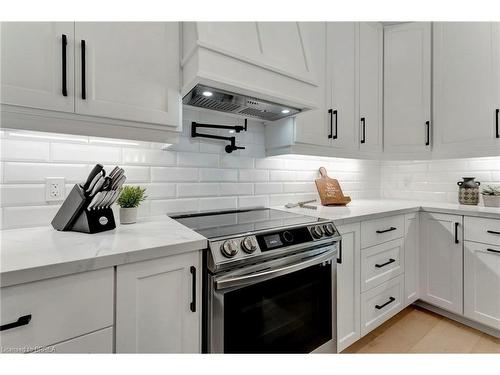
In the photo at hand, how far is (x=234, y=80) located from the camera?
1.14 meters

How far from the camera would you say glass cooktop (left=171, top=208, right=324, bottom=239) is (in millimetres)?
1078

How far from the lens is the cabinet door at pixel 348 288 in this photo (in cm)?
137

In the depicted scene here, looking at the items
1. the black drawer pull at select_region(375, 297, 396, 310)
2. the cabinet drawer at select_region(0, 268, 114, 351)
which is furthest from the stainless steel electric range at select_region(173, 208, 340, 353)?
the black drawer pull at select_region(375, 297, 396, 310)

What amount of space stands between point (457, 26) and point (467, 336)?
2.34m

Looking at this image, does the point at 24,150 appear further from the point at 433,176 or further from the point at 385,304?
the point at 433,176

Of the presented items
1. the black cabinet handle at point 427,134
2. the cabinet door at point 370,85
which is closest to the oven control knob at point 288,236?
the cabinet door at point 370,85

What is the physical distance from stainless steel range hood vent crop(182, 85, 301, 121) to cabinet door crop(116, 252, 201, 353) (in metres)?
0.82

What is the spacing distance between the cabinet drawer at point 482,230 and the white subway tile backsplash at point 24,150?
2588 mm

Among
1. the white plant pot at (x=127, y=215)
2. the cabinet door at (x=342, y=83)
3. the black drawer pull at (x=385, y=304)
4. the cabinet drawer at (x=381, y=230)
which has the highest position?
the cabinet door at (x=342, y=83)

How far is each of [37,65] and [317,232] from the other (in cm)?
138

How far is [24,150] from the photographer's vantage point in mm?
1089

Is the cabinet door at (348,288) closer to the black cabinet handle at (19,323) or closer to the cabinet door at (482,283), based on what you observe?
the cabinet door at (482,283)

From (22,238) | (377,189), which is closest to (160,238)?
(22,238)
